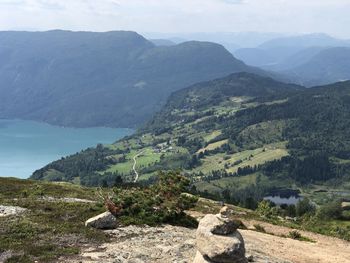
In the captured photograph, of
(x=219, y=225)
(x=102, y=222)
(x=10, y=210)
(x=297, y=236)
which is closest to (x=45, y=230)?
(x=102, y=222)

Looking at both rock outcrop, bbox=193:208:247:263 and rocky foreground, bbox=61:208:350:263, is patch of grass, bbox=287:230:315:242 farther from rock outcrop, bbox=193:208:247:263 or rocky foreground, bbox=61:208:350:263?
rock outcrop, bbox=193:208:247:263

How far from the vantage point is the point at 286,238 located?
52656 mm

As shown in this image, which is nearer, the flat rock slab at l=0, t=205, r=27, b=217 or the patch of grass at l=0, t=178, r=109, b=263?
the patch of grass at l=0, t=178, r=109, b=263

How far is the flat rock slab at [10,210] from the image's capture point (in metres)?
45.7

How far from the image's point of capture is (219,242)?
31.2 metres

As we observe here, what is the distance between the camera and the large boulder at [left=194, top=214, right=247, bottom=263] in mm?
30922

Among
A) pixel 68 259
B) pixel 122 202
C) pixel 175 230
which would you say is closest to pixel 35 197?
pixel 122 202

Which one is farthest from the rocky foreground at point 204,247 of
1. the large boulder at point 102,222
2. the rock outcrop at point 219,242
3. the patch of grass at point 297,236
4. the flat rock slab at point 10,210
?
the flat rock slab at point 10,210

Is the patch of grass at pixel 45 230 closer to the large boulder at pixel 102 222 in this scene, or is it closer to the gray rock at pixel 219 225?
the large boulder at pixel 102 222

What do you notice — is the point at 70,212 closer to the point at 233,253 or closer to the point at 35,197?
the point at 35,197

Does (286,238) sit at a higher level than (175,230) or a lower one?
lower

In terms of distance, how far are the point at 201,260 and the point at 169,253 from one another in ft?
19.8

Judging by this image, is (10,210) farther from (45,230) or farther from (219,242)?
(219,242)

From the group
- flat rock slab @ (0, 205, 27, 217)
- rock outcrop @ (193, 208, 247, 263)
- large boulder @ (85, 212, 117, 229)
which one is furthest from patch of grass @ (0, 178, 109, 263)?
rock outcrop @ (193, 208, 247, 263)
